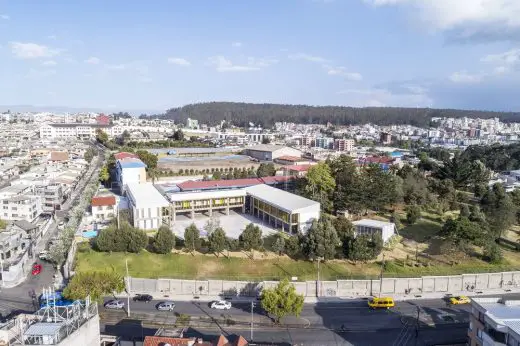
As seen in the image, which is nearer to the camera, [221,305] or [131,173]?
[221,305]

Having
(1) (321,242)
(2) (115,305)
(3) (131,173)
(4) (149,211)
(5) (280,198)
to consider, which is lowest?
(2) (115,305)

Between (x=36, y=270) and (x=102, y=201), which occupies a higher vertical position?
(x=102, y=201)

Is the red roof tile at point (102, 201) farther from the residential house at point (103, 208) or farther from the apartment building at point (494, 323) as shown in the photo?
the apartment building at point (494, 323)

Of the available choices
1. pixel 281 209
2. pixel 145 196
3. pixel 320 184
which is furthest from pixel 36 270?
pixel 320 184

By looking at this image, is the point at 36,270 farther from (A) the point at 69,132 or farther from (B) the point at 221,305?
(A) the point at 69,132

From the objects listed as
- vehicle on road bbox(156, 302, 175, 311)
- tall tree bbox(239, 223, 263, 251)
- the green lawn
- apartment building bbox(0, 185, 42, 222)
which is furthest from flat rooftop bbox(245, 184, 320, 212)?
apartment building bbox(0, 185, 42, 222)

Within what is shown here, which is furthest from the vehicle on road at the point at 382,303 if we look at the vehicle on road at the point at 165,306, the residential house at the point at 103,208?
the residential house at the point at 103,208

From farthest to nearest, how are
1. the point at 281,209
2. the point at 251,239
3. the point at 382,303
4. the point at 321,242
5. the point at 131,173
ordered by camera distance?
the point at 131,173, the point at 281,209, the point at 251,239, the point at 321,242, the point at 382,303
